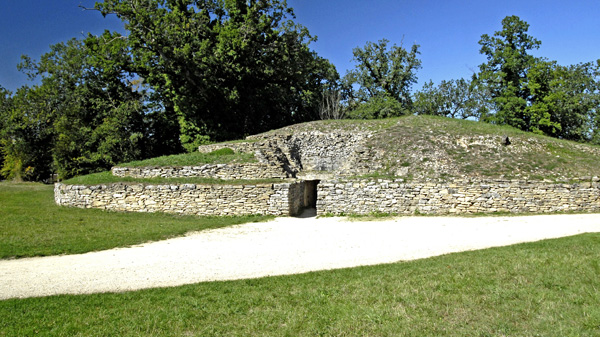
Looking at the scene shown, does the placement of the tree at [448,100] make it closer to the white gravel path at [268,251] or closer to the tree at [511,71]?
the tree at [511,71]

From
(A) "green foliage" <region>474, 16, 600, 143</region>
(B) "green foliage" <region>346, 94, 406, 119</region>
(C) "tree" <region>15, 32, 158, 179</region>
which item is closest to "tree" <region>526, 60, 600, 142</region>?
(A) "green foliage" <region>474, 16, 600, 143</region>

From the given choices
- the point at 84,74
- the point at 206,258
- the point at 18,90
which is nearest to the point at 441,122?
the point at 206,258

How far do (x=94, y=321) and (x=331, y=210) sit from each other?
41.3 feet

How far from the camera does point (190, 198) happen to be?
17750 millimetres

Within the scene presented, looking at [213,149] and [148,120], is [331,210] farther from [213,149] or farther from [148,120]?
[148,120]

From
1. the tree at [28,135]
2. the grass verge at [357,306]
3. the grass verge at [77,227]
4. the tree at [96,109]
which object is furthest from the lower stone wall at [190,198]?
the tree at [28,135]

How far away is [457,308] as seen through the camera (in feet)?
19.0

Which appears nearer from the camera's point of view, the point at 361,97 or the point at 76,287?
the point at 76,287

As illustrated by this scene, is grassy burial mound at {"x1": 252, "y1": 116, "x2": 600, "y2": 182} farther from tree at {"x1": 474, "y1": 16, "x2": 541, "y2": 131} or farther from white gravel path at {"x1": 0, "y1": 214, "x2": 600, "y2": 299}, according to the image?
tree at {"x1": 474, "y1": 16, "x2": 541, "y2": 131}

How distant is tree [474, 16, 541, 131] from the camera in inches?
1380

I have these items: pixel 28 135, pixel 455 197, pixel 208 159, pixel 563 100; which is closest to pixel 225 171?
pixel 208 159

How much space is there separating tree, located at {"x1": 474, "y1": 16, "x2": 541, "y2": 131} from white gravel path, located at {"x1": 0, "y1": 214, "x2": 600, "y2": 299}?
22916mm

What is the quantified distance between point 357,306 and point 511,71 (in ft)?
124

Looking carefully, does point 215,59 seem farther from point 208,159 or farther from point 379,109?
point 379,109
